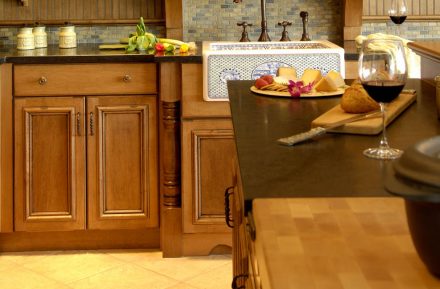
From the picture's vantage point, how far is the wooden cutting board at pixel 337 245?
2.68 feet

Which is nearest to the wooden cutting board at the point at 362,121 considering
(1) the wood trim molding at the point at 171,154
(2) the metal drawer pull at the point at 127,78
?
(1) the wood trim molding at the point at 171,154

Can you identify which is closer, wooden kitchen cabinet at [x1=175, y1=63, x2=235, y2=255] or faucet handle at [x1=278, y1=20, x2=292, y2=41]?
wooden kitchen cabinet at [x1=175, y1=63, x2=235, y2=255]

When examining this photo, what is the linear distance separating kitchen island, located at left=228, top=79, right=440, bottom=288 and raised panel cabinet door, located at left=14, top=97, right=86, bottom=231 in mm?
1559

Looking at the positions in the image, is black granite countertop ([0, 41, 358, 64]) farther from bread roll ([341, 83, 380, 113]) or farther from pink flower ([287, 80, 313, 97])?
bread roll ([341, 83, 380, 113])

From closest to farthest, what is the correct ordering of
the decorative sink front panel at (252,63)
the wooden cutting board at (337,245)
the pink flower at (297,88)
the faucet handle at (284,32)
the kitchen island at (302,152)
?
1. the wooden cutting board at (337,245)
2. the kitchen island at (302,152)
3. the pink flower at (297,88)
4. the decorative sink front panel at (252,63)
5. the faucet handle at (284,32)

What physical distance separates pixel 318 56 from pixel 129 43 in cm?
98

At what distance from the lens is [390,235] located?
96 centimetres

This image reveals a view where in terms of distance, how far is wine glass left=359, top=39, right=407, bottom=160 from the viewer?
1479mm

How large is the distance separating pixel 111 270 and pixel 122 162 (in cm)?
51

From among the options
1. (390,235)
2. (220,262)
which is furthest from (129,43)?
(390,235)

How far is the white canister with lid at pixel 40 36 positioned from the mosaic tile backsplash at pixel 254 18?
29.4 inches

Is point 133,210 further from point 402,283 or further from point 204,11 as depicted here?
point 402,283

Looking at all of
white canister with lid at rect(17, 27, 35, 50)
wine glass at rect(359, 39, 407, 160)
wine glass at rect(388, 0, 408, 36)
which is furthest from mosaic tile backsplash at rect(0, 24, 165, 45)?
wine glass at rect(359, 39, 407, 160)

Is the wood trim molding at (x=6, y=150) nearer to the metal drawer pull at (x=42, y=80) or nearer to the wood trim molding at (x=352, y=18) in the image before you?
the metal drawer pull at (x=42, y=80)
